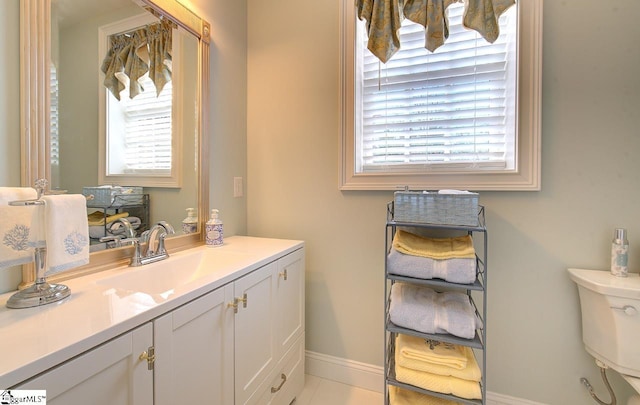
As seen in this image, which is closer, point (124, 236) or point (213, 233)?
point (124, 236)

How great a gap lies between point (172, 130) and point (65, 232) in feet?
2.32

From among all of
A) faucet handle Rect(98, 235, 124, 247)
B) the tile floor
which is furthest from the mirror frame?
the tile floor

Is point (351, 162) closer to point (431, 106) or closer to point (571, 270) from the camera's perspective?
point (431, 106)

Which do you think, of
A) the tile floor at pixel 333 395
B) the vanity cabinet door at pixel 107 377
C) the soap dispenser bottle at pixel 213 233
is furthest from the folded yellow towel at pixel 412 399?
the soap dispenser bottle at pixel 213 233

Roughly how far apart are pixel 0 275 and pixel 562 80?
2.16 meters

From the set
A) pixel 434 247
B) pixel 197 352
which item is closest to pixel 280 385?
pixel 197 352

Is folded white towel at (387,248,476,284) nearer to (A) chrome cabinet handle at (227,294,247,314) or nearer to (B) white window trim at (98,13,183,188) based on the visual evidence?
(A) chrome cabinet handle at (227,294,247,314)

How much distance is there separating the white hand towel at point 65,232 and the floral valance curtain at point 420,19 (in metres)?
1.35

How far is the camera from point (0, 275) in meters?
0.75

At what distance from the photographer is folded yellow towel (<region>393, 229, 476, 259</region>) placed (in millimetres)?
1049

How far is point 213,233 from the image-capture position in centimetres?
136

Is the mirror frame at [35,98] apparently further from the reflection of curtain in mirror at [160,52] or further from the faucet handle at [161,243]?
the reflection of curtain in mirror at [160,52]

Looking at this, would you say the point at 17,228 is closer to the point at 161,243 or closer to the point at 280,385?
the point at 161,243

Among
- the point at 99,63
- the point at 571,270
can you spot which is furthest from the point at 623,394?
the point at 99,63
